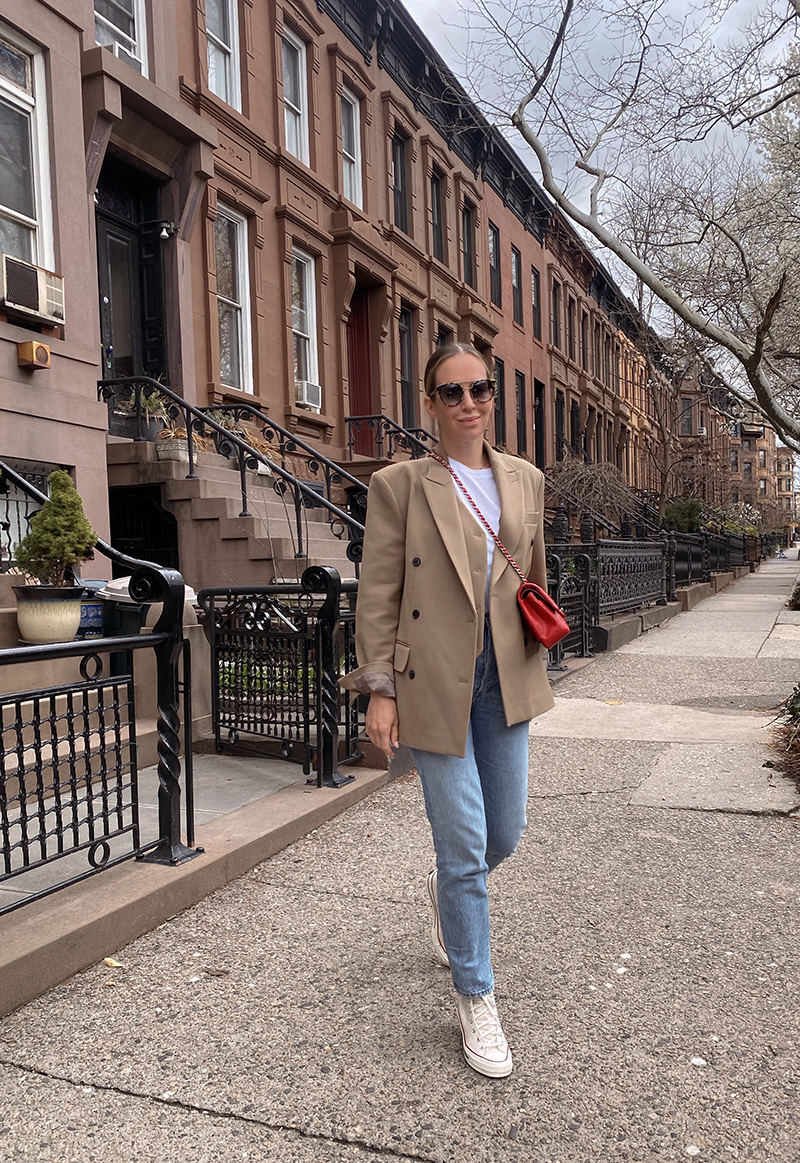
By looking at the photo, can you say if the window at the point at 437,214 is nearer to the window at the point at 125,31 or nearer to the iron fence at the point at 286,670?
the window at the point at 125,31

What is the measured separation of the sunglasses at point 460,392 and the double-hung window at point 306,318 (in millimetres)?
12059

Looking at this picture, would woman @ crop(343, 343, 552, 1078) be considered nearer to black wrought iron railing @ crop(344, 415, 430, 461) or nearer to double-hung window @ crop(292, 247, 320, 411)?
double-hung window @ crop(292, 247, 320, 411)

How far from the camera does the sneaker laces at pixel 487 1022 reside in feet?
8.54

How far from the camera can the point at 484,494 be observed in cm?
278

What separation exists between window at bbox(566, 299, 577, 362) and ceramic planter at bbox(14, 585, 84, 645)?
26.5 m

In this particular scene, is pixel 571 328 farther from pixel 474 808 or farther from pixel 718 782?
pixel 474 808

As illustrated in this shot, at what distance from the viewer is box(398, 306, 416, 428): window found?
18.1 metres

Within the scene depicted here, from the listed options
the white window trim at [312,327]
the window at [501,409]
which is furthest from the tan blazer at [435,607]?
the window at [501,409]

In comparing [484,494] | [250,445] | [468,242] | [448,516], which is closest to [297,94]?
[250,445]

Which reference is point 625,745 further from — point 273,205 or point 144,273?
point 273,205

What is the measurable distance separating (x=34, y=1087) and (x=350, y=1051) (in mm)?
Answer: 893

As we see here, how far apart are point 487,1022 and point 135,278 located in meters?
10.5


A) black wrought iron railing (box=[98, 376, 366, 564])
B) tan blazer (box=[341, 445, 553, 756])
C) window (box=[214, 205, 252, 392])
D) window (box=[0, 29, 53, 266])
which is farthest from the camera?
window (box=[214, 205, 252, 392])

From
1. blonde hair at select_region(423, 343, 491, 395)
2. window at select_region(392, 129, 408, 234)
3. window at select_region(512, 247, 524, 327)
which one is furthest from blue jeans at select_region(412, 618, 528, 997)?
window at select_region(512, 247, 524, 327)
